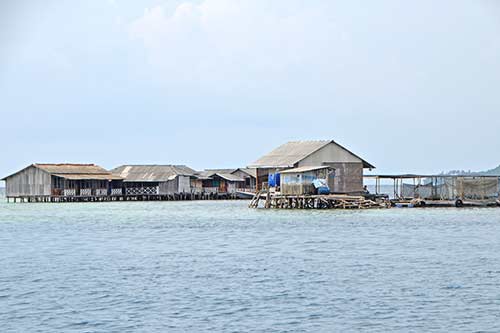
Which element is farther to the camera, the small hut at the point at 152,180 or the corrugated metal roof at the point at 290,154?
the small hut at the point at 152,180

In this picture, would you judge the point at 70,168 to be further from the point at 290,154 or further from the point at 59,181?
the point at 290,154

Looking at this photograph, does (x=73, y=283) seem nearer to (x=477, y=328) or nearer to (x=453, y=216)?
(x=477, y=328)

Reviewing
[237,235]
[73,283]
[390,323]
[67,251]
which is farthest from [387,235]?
[390,323]

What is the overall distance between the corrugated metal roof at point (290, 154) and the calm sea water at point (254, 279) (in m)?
22.1

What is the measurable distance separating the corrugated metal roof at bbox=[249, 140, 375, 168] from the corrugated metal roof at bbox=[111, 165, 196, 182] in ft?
76.7

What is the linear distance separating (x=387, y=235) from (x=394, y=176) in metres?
26.4

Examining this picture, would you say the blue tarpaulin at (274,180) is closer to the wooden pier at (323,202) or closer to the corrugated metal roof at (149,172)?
the wooden pier at (323,202)

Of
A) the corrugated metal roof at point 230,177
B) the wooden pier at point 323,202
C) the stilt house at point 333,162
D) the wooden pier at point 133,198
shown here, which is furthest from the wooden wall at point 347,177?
the corrugated metal roof at point 230,177

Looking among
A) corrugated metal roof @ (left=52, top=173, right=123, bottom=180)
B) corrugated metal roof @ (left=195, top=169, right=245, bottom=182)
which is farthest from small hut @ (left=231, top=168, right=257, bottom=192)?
corrugated metal roof @ (left=52, top=173, right=123, bottom=180)

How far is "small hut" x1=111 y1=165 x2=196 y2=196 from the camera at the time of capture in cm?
9856

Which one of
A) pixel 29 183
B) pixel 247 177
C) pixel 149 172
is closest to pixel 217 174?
pixel 247 177

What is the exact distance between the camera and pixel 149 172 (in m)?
99.7

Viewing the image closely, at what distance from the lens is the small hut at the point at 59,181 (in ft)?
295

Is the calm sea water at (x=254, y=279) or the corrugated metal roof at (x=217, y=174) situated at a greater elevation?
the corrugated metal roof at (x=217, y=174)
